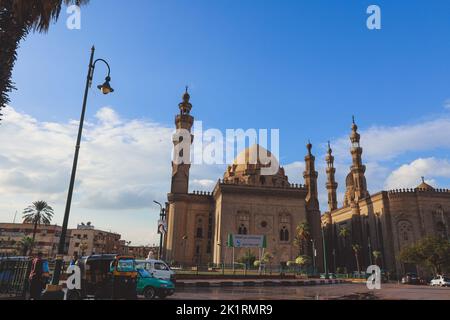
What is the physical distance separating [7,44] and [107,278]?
791 centimetres

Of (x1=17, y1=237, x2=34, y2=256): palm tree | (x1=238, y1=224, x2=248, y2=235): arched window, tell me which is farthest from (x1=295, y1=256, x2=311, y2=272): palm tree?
(x1=17, y1=237, x2=34, y2=256): palm tree

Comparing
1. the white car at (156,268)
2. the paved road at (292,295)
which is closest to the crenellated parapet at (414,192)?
the paved road at (292,295)

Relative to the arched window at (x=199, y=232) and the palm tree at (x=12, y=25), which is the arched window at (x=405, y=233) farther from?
the palm tree at (x=12, y=25)

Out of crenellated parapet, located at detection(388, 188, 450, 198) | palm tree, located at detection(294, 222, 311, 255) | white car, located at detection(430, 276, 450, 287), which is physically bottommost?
white car, located at detection(430, 276, 450, 287)

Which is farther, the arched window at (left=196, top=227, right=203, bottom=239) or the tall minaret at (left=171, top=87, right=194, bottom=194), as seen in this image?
the arched window at (left=196, top=227, right=203, bottom=239)

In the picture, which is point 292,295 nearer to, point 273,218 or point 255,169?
point 273,218

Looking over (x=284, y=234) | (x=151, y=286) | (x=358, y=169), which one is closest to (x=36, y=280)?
(x=151, y=286)

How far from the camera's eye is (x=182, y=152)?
154 feet

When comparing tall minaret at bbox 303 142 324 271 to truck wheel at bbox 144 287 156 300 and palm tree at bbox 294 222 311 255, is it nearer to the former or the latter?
palm tree at bbox 294 222 311 255

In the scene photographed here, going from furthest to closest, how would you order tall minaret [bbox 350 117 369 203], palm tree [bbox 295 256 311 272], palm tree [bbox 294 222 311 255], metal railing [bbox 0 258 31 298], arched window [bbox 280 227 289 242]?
1. tall minaret [bbox 350 117 369 203]
2. arched window [bbox 280 227 289 242]
3. palm tree [bbox 294 222 311 255]
4. palm tree [bbox 295 256 311 272]
5. metal railing [bbox 0 258 31 298]

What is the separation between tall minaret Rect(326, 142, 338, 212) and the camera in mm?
63875

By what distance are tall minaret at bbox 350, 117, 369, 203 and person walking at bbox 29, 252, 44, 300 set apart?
172 ft

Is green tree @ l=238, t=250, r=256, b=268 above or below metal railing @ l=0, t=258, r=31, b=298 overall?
above

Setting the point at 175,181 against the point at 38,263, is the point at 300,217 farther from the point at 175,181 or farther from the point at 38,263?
the point at 38,263
